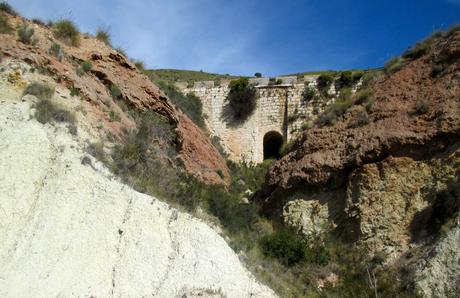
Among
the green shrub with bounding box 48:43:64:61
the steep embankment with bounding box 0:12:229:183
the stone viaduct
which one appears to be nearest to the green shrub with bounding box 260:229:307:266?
the steep embankment with bounding box 0:12:229:183

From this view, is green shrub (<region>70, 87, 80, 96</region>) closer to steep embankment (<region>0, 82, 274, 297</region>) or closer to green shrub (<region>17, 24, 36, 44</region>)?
green shrub (<region>17, 24, 36, 44</region>)

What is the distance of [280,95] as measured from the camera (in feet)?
97.7

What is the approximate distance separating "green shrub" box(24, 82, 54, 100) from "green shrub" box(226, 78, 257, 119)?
17.7m

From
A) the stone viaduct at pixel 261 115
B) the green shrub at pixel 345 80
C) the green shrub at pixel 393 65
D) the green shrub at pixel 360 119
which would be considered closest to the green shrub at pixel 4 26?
the green shrub at pixel 360 119

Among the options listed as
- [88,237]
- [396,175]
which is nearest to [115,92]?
[88,237]

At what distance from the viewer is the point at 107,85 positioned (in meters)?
16.0

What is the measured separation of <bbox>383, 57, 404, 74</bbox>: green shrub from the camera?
16.8 m

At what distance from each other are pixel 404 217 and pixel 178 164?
663 cm

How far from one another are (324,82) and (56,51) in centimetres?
1746

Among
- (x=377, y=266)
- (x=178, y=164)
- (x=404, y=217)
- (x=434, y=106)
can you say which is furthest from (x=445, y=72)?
(x=178, y=164)

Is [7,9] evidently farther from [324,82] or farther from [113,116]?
[324,82]

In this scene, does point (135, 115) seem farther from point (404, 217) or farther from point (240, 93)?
point (240, 93)

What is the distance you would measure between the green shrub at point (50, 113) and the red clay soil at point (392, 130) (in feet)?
21.3

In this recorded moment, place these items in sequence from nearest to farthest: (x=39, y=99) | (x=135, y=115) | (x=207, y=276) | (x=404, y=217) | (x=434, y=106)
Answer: (x=207, y=276) → (x=39, y=99) → (x=404, y=217) → (x=434, y=106) → (x=135, y=115)
